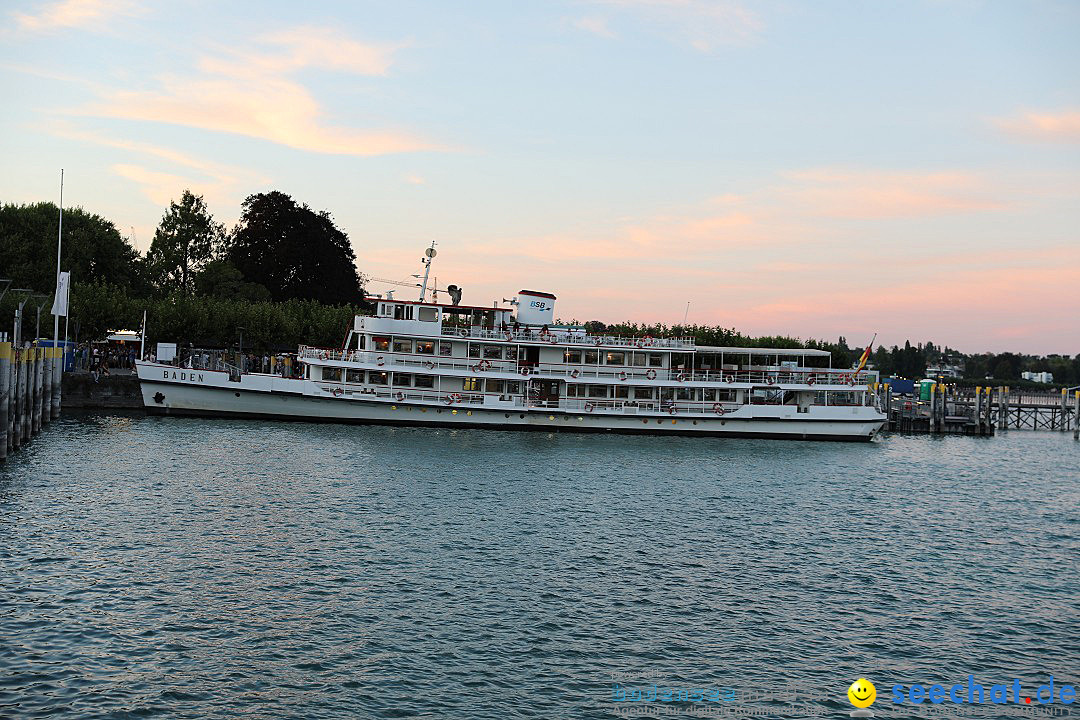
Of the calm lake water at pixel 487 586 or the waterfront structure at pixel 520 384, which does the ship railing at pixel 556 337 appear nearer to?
the waterfront structure at pixel 520 384

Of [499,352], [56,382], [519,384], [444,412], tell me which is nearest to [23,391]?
[56,382]

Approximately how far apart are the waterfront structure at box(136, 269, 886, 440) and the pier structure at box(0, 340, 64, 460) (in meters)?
5.06

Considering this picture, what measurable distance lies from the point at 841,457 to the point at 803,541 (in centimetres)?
2278

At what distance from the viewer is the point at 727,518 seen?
29.6m

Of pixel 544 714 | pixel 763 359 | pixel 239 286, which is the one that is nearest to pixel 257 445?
pixel 544 714

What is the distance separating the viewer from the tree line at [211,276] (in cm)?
6669

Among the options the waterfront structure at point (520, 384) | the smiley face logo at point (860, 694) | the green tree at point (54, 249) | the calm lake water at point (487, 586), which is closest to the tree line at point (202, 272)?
the green tree at point (54, 249)

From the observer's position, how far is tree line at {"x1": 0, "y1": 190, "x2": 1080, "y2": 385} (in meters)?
66.7

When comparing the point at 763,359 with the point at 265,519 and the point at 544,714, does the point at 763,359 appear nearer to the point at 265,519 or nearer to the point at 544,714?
the point at 265,519

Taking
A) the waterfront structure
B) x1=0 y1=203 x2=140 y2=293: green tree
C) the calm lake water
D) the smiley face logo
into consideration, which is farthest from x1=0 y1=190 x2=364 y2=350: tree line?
the smiley face logo

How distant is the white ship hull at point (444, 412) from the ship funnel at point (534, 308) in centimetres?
610

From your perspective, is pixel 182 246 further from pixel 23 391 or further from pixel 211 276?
pixel 23 391

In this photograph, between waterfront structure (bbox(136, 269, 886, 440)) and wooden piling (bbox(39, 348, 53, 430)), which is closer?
wooden piling (bbox(39, 348, 53, 430))

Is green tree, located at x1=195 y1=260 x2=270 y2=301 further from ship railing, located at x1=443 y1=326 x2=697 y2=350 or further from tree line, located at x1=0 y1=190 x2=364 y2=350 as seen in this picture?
ship railing, located at x1=443 y1=326 x2=697 y2=350
